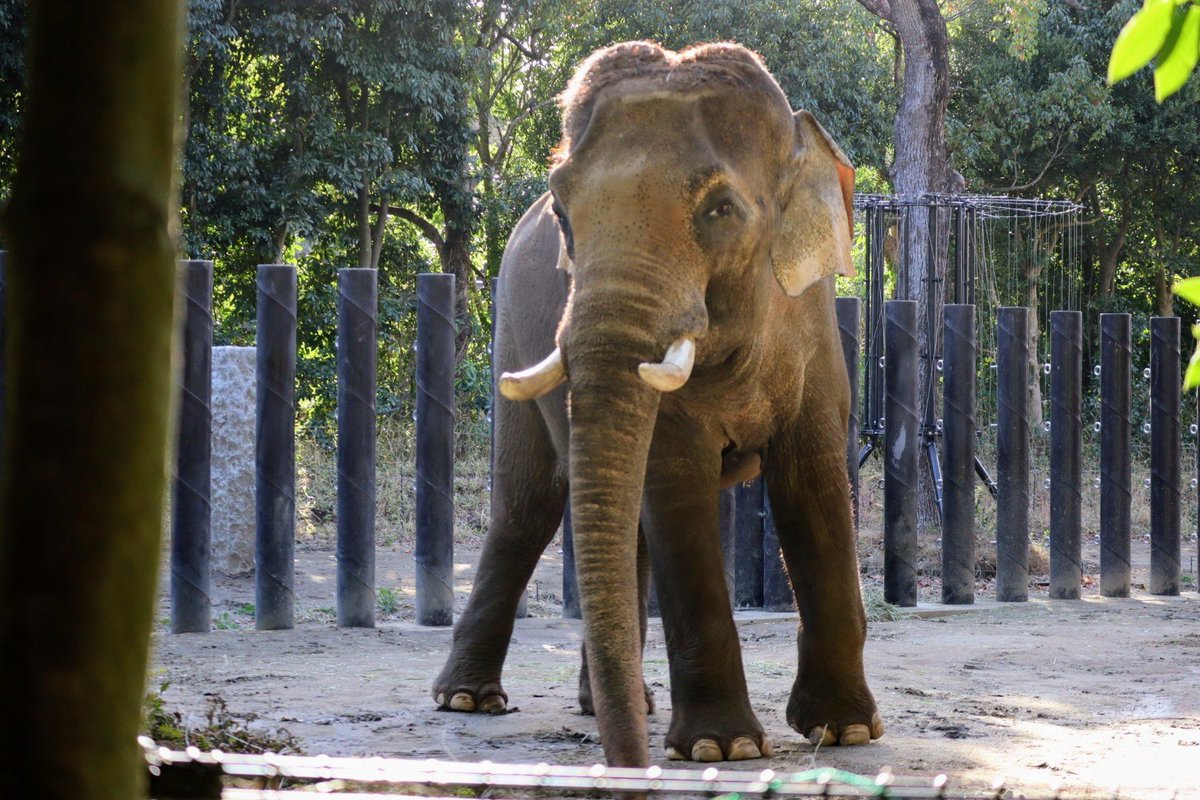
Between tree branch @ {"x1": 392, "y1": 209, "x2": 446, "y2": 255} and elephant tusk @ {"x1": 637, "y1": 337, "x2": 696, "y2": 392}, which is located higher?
tree branch @ {"x1": 392, "y1": 209, "x2": 446, "y2": 255}

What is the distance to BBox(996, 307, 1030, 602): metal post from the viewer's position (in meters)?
8.34

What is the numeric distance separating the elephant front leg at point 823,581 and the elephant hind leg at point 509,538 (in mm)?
939

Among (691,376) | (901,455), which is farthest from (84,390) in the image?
(901,455)

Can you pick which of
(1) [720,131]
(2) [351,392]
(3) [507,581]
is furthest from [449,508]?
(1) [720,131]

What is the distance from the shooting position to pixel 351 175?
17.5m

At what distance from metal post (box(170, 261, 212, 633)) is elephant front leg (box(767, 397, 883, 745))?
10.1 ft

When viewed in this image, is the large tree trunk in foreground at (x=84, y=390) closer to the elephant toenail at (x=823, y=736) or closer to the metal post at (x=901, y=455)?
the elephant toenail at (x=823, y=736)

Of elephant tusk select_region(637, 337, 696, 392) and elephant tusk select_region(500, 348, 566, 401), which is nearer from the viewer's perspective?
elephant tusk select_region(637, 337, 696, 392)

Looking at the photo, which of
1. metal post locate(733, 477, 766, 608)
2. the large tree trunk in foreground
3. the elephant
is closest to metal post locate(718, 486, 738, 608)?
metal post locate(733, 477, 766, 608)

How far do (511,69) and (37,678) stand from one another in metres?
23.2

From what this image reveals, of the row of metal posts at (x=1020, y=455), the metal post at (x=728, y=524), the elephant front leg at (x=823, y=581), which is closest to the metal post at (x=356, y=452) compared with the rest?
the metal post at (x=728, y=524)

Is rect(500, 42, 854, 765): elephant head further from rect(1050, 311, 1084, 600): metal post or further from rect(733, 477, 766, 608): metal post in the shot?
rect(1050, 311, 1084, 600): metal post

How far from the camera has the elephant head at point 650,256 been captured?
3689mm

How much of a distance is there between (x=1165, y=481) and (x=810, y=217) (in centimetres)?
489
